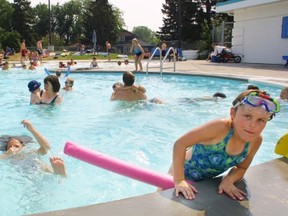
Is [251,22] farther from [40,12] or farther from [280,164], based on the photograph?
[40,12]

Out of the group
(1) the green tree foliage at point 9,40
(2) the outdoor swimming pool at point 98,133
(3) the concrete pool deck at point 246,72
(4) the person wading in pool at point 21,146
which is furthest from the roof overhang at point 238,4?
(1) the green tree foliage at point 9,40

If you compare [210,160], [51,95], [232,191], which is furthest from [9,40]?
[232,191]

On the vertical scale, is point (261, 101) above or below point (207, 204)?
above

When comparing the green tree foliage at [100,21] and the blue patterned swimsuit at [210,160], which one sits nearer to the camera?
the blue patterned swimsuit at [210,160]

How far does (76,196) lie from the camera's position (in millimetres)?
3660

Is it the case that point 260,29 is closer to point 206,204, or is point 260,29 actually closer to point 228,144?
point 228,144

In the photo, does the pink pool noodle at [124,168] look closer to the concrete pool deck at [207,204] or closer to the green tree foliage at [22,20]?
the concrete pool deck at [207,204]

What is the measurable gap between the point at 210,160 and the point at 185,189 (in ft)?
1.26

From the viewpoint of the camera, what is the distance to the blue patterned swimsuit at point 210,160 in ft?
7.79

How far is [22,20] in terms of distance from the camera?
5728cm

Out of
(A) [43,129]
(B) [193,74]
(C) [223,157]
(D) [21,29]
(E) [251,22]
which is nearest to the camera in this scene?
(C) [223,157]

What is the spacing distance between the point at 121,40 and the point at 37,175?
293 ft

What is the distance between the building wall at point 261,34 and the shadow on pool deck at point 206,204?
19.9 metres

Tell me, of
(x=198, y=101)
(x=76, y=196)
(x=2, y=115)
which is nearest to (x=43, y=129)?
(x=2, y=115)
